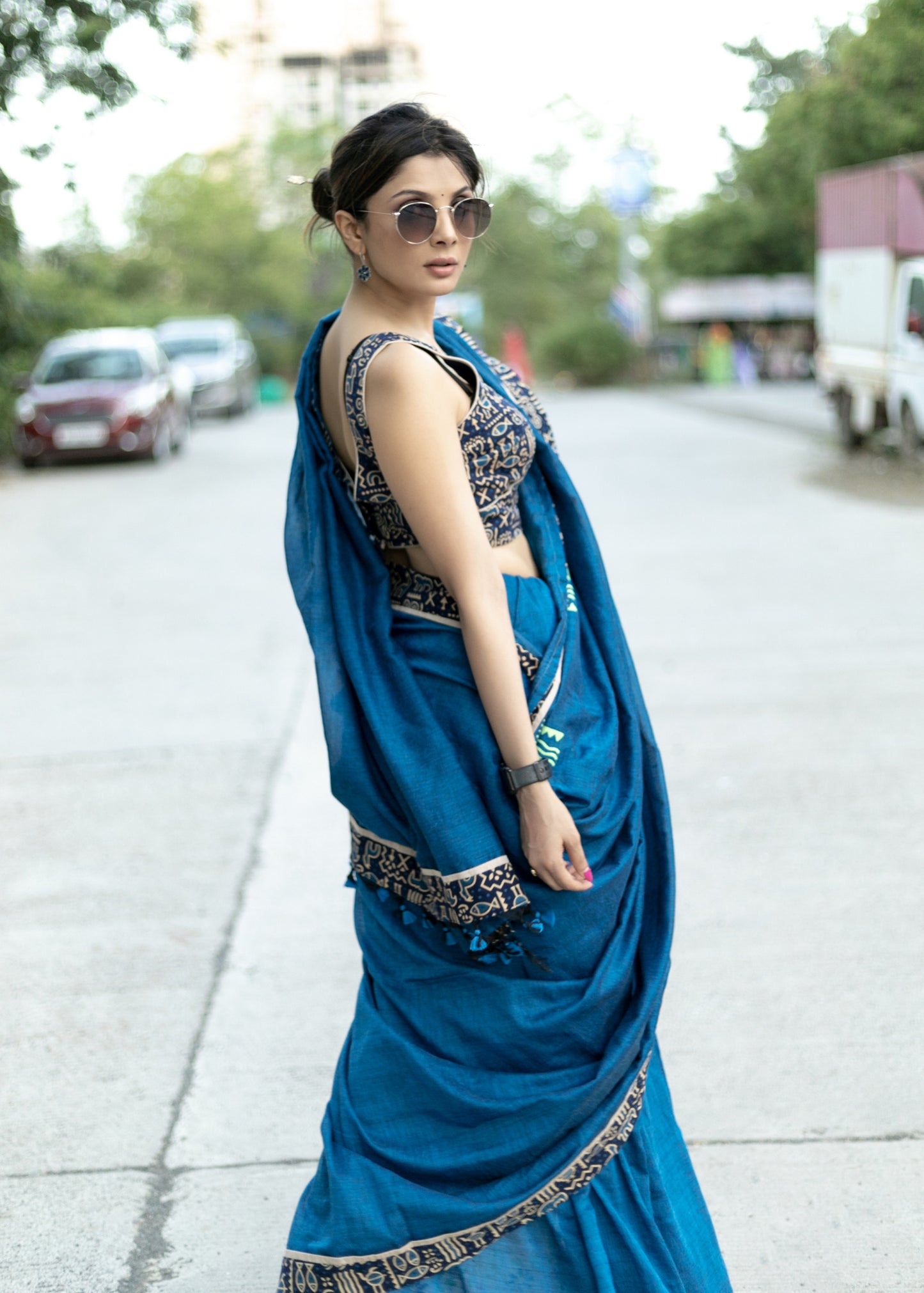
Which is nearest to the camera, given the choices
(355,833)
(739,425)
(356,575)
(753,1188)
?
(356,575)

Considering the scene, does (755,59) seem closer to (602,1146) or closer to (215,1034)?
(215,1034)

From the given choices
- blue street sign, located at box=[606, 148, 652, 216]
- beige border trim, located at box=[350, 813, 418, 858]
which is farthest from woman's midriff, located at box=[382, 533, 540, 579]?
blue street sign, located at box=[606, 148, 652, 216]

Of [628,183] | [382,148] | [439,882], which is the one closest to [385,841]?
[439,882]

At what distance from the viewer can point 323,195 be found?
2131 mm

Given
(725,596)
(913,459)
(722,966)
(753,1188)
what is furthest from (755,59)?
(753,1188)

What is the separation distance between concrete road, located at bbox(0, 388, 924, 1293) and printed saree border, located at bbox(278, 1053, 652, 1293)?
50cm

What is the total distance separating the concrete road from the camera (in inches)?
108

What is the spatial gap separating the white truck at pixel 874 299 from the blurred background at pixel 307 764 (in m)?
0.07

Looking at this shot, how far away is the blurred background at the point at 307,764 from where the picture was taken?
2846 millimetres

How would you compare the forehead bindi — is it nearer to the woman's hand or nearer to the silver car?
the woman's hand

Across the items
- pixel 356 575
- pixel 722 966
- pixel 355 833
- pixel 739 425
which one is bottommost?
pixel 739 425

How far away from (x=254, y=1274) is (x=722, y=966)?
5.21 ft

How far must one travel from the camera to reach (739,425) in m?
21.6

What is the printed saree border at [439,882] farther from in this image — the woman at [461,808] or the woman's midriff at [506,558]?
the woman's midriff at [506,558]
